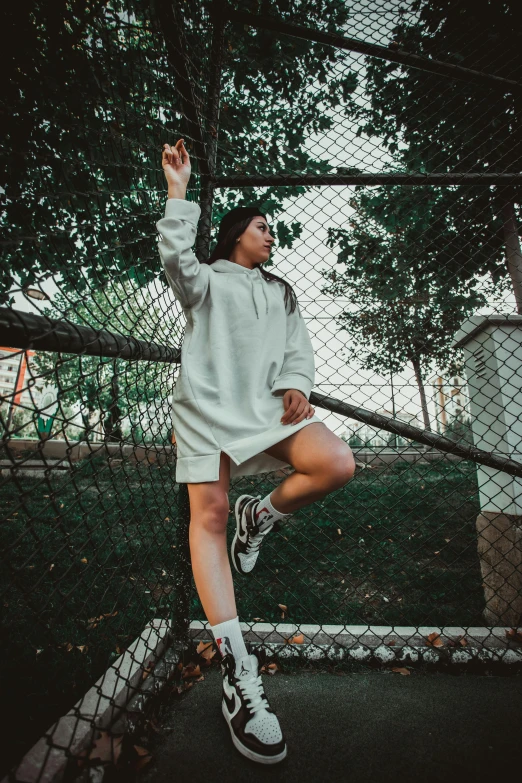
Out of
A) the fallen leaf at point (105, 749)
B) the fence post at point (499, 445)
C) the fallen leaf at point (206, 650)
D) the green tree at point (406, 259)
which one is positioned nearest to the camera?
the fallen leaf at point (105, 749)

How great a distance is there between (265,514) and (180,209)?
4.18ft

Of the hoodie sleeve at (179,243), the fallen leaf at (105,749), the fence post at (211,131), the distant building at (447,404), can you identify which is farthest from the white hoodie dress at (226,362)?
the distant building at (447,404)

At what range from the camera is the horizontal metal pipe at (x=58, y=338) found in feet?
2.84

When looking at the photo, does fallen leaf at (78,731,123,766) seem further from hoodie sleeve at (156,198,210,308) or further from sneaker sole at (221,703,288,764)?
hoodie sleeve at (156,198,210,308)

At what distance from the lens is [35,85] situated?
2080 millimetres

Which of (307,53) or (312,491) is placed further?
(307,53)

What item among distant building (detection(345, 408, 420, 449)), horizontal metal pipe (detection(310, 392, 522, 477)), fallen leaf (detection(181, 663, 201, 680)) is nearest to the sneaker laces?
fallen leaf (detection(181, 663, 201, 680))

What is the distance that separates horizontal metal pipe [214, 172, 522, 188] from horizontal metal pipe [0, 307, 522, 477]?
3.20 feet

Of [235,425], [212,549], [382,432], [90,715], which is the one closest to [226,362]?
[235,425]

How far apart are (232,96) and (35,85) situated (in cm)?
128

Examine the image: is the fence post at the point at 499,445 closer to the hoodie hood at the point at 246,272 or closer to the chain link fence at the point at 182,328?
the chain link fence at the point at 182,328

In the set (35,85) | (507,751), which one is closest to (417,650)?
(507,751)

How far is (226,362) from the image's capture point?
65.8 inches

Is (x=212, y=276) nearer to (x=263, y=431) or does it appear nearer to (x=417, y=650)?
(x=263, y=431)
